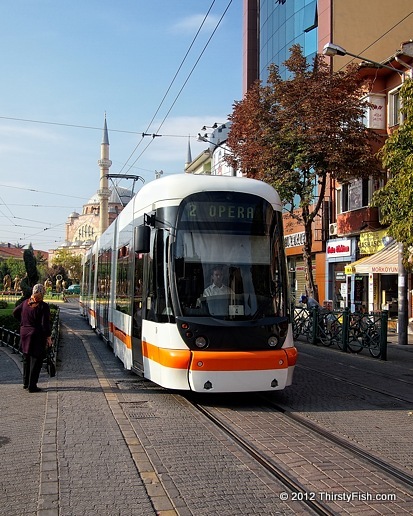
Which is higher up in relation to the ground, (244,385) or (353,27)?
(353,27)

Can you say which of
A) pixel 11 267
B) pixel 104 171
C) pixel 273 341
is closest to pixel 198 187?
pixel 273 341

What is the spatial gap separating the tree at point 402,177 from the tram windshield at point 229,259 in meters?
5.87

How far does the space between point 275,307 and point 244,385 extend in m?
1.20

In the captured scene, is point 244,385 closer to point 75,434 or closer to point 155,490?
point 75,434

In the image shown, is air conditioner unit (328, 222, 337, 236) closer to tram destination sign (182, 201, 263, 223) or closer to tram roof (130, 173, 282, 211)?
tram roof (130, 173, 282, 211)

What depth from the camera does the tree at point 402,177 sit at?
45.7ft

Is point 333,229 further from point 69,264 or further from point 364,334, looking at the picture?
point 69,264

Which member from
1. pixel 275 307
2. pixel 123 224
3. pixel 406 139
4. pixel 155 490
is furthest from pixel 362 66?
pixel 155 490

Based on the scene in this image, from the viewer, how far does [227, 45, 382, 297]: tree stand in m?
23.9

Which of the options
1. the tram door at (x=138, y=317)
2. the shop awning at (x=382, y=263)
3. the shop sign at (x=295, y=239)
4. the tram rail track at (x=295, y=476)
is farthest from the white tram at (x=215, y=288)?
the shop sign at (x=295, y=239)

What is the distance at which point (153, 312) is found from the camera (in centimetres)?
914

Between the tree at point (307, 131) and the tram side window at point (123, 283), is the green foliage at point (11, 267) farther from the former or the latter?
the tram side window at point (123, 283)

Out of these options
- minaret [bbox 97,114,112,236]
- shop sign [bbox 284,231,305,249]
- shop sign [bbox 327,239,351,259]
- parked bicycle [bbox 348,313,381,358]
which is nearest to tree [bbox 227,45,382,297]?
shop sign [bbox 327,239,351,259]

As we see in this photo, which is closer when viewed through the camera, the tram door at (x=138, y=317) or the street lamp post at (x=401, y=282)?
the tram door at (x=138, y=317)
